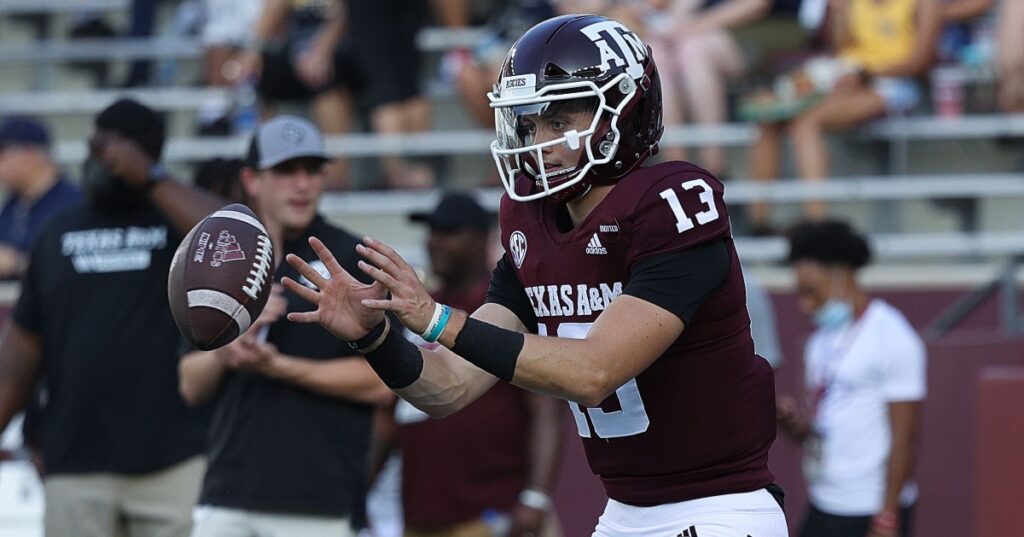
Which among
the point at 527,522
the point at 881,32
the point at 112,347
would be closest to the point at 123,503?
the point at 112,347

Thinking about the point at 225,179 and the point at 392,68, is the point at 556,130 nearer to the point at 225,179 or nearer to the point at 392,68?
the point at 225,179

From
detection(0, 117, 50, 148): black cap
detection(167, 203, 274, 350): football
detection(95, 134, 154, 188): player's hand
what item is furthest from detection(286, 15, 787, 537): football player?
detection(0, 117, 50, 148): black cap

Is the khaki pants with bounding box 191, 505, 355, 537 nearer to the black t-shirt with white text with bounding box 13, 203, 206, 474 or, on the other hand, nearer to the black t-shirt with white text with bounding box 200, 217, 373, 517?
the black t-shirt with white text with bounding box 200, 217, 373, 517

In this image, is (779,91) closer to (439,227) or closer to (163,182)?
(439,227)

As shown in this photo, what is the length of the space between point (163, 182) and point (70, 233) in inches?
14.8

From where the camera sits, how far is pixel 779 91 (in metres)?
8.44

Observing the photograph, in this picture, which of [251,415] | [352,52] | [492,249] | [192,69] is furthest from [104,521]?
[192,69]

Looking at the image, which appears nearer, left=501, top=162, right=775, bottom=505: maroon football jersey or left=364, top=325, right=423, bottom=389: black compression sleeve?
left=364, top=325, right=423, bottom=389: black compression sleeve

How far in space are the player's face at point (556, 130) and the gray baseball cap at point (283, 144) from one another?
5.65 feet

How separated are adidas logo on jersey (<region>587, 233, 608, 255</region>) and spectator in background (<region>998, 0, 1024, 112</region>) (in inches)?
201

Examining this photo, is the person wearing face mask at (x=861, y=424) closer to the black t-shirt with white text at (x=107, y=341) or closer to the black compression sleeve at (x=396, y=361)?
the black t-shirt with white text at (x=107, y=341)

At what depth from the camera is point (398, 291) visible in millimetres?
3232

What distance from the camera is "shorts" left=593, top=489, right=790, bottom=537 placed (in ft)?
11.6

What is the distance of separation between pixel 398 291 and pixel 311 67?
6.30m
